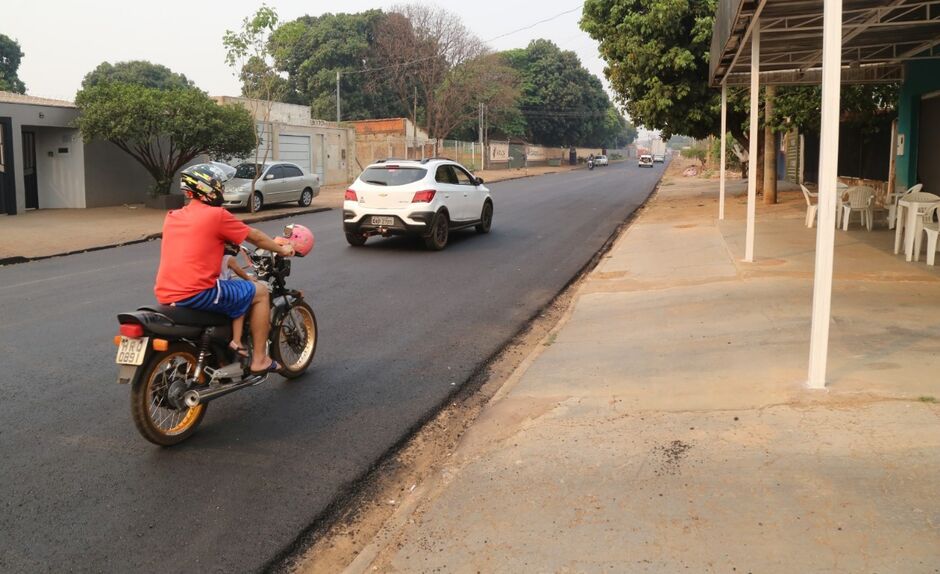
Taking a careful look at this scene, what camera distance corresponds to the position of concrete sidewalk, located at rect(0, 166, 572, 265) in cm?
1502

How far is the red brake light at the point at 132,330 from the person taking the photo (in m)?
4.58

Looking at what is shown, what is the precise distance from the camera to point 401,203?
13.8 meters

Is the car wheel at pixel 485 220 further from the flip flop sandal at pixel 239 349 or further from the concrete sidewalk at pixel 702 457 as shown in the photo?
the flip flop sandal at pixel 239 349

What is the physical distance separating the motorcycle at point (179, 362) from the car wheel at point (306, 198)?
19.6 m

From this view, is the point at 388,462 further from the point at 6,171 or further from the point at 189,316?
the point at 6,171

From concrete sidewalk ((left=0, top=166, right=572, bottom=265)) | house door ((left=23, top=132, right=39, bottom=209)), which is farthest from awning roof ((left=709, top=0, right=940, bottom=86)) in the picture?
house door ((left=23, top=132, right=39, bottom=209))

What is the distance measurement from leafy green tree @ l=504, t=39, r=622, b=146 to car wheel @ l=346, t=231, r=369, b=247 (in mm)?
63957

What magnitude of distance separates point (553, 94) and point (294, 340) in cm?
7607

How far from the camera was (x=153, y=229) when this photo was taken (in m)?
18.2

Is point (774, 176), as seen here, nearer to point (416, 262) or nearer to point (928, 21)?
point (928, 21)

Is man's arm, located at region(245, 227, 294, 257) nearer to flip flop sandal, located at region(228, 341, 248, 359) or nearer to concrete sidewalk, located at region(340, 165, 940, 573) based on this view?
flip flop sandal, located at region(228, 341, 248, 359)

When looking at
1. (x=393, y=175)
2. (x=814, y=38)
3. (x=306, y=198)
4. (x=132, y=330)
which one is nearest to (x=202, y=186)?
(x=132, y=330)

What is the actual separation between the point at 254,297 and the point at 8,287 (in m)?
7.18

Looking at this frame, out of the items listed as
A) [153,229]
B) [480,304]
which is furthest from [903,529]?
[153,229]
